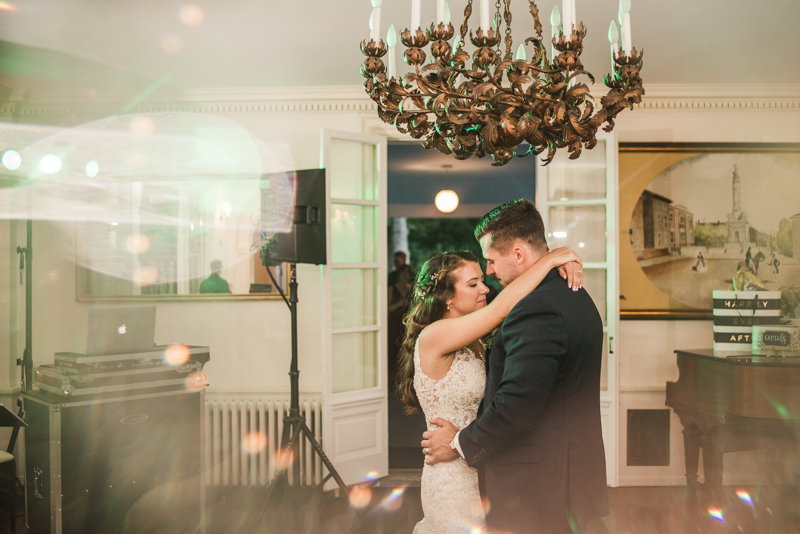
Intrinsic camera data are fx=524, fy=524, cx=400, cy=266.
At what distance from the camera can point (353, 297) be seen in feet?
12.9

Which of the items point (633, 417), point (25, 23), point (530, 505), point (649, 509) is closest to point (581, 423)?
point (530, 505)

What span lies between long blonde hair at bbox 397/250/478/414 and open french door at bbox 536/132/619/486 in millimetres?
1948

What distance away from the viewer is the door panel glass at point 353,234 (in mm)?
3861

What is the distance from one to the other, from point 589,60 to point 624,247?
4.56 ft

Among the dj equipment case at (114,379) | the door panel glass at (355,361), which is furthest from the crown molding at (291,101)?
the dj equipment case at (114,379)

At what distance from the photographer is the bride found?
1.85 m

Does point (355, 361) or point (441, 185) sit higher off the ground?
point (441, 185)

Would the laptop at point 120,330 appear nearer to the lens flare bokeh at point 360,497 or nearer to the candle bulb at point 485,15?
the lens flare bokeh at point 360,497

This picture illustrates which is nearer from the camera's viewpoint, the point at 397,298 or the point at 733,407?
the point at 733,407

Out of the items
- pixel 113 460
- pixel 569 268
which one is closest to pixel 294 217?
pixel 113 460

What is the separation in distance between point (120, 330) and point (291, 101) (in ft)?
6.91

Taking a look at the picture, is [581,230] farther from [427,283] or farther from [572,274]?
[572,274]

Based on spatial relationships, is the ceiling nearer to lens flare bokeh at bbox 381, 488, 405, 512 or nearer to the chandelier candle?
the chandelier candle

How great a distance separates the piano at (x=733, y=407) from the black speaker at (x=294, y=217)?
2.54m
